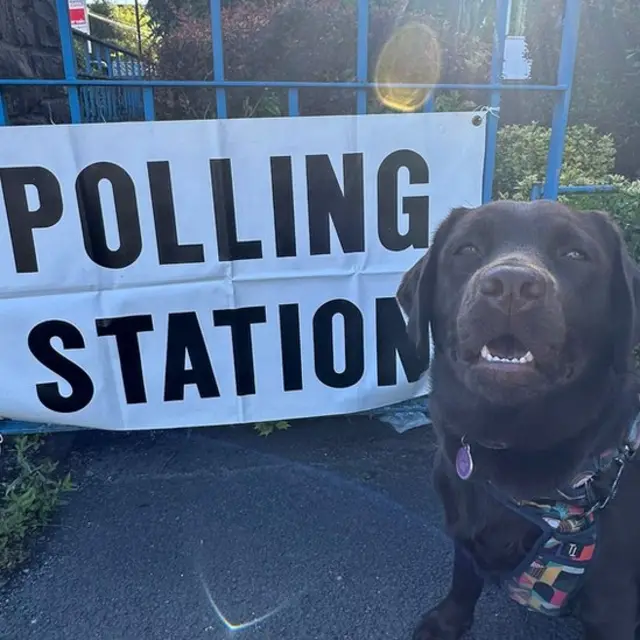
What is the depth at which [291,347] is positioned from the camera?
2.75m

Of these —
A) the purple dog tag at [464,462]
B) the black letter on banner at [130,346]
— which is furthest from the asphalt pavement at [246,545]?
the purple dog tag at [464,462]

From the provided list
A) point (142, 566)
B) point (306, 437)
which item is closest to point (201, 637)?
point (142, 566)

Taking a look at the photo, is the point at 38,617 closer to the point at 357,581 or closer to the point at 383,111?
the point at 357,581

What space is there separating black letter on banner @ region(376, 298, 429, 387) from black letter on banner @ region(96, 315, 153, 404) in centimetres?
96

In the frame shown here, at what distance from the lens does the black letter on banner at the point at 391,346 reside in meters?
2.75

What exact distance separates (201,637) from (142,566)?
1.31ft

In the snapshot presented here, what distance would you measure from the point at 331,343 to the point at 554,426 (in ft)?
4.17

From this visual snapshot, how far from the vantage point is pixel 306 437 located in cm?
306

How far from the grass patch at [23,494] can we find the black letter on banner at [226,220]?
1136 millimetres

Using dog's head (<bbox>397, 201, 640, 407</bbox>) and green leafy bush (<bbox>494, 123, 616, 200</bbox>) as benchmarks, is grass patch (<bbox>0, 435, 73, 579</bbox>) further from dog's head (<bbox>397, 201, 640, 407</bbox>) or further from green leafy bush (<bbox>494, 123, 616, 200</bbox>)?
green leafy bush (<bbox>494, 123, 616, 200</bbox>)

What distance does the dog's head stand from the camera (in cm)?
146

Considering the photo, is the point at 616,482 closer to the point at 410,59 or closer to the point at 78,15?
the point at 410,59

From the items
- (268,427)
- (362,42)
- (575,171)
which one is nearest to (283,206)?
(362,42)

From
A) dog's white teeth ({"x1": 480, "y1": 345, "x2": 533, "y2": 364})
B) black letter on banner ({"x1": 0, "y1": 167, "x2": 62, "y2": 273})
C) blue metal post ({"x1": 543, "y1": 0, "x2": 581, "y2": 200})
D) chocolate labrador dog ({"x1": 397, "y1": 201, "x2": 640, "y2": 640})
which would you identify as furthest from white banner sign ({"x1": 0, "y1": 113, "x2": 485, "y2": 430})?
dog's white teeth ({"x1": 480, "y1": 345, "x2": 533, "y2": 364})
